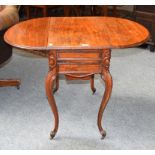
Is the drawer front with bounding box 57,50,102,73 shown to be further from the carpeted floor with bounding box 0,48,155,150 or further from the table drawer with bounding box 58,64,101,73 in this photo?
the carpeted floor with bounding box 0,48,155,150

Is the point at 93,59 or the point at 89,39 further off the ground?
the point at 89,39

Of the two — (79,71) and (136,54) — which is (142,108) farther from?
(136,54)

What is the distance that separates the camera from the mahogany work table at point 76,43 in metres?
1.56

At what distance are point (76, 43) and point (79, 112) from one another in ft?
2.54

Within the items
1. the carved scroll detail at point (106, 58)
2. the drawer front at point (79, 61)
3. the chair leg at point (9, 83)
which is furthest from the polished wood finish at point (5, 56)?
the carved scroll detail at point (106, 58)

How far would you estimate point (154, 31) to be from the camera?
3.23m

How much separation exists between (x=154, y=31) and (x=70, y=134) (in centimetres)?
187

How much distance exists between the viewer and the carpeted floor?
73.4 inches

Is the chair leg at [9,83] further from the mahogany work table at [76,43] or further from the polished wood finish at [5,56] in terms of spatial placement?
the mahogany work table at [76,43]

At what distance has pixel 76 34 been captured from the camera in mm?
1720

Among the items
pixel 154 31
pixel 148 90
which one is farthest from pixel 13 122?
pixel 154 31

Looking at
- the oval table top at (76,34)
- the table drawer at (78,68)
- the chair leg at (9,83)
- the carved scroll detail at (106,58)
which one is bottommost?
the chair leg at (9,83)

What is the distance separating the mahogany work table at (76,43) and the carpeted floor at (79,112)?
0.13 meters

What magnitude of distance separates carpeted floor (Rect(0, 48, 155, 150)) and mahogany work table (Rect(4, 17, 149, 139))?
0.42 ft
